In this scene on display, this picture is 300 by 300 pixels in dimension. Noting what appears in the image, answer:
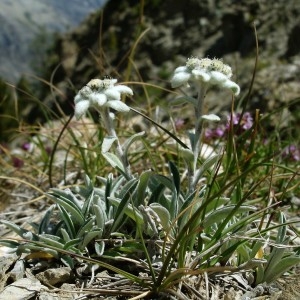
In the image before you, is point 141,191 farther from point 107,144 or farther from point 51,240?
point 51,240

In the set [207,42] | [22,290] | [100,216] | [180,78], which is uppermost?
[207,42]

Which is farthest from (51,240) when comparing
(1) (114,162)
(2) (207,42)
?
(2) (207,42)

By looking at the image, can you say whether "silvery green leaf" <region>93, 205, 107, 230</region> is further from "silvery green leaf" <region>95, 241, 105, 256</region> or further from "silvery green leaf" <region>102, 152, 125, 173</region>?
"silvery green leaf" <region>102, 152, 125, 173</region>

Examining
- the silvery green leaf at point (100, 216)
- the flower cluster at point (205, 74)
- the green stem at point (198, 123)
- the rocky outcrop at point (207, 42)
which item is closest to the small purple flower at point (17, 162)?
the silvery green leaf at point (100, 216)

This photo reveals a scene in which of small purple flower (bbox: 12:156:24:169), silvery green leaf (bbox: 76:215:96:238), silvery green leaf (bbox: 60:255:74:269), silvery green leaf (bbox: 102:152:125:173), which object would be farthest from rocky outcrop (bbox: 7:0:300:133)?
silvery green leaf (bbox: 60:255:74:269)

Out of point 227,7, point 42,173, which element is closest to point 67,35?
point 227,7

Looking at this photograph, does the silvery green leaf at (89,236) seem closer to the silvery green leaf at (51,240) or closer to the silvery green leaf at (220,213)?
the silvery green leaf at (51,240)
